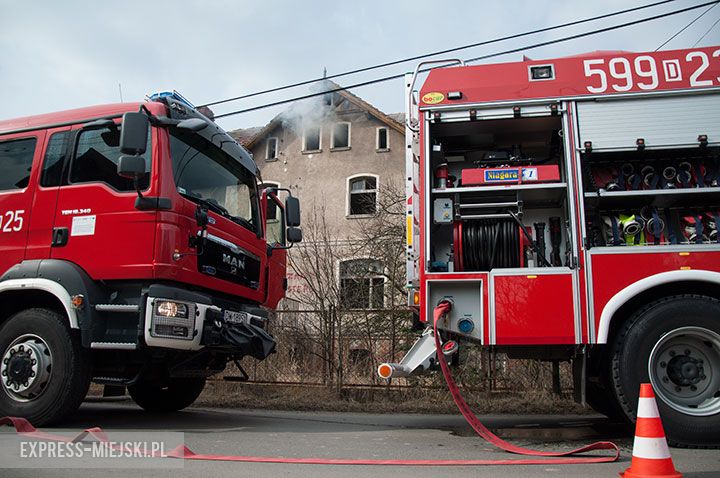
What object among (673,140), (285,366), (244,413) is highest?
(673,140)

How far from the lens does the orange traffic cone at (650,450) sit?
10.1 feet

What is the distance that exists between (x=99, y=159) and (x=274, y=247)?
253 cm

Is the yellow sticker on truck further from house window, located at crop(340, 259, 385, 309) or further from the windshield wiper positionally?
house window, located at crop(340, 259, 385, 309)

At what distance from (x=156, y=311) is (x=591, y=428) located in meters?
4.52

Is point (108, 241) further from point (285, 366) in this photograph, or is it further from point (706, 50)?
point (706, 50)

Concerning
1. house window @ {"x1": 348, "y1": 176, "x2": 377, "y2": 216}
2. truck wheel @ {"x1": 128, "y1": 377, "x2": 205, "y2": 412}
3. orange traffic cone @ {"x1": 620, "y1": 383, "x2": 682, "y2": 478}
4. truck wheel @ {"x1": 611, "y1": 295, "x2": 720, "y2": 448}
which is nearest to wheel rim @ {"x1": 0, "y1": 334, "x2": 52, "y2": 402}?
truck wheel @ {"x1": 128, "y1": 377, "x2": 205, "y2": 412}

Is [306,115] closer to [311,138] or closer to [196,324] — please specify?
[311,138]

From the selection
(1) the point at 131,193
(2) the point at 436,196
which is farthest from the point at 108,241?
(2) the point at 436,196

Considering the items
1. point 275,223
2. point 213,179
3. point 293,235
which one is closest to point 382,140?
point 275,223

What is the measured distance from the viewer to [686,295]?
15.0ft

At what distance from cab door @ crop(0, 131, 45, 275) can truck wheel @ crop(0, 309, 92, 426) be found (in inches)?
30.2

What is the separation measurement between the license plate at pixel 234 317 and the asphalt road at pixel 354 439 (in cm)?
105

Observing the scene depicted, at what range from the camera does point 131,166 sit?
482 centimetres

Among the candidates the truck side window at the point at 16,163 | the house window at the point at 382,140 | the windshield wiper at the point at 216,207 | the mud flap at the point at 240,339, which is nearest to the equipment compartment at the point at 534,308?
the mud flap at the point at 240,339
